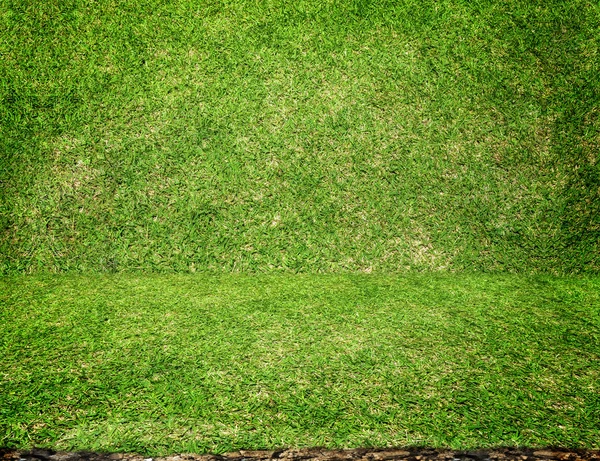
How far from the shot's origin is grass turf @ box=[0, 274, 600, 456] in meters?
2.62

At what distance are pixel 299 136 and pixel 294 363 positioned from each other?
2.68 m

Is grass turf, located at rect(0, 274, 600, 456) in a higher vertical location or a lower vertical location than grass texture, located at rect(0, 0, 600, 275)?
lower

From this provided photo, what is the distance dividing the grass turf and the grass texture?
0.40 metres

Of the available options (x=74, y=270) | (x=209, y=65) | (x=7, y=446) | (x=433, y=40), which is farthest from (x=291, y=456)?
(x=433, y=40)

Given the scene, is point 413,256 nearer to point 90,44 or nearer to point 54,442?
point 54,442

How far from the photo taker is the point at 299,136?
5.25m

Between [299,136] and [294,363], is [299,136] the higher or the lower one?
the higher one

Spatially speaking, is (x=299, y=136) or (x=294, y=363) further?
(x=299, y=136)

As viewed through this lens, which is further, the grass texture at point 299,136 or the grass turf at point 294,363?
the grass texture at point 299,136

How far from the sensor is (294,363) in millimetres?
3219

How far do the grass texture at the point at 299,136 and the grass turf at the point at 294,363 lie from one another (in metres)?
0.40

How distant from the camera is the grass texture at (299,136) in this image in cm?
492

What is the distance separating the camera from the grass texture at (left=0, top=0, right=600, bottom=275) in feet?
16.1

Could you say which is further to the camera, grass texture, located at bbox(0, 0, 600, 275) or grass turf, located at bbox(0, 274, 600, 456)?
grass texture, located at bbox(0, 0, 600, 275)
